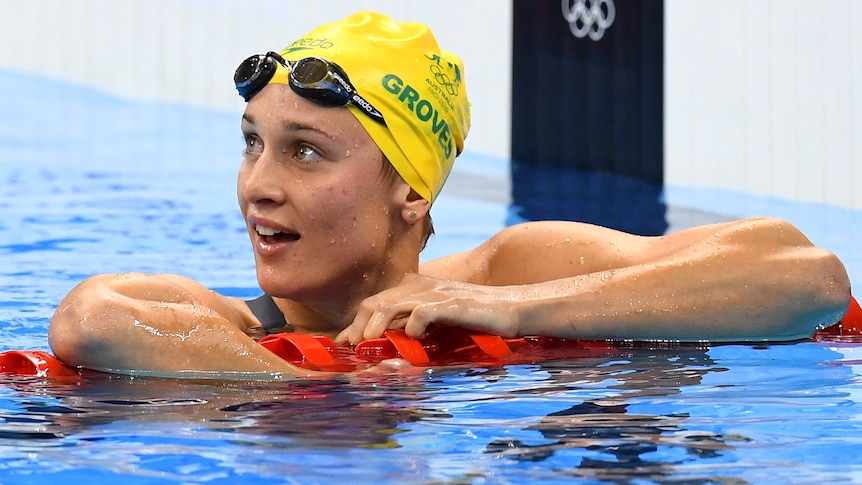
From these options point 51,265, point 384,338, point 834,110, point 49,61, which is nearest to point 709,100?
point 834,110

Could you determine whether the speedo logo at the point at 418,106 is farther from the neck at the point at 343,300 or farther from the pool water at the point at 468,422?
the pool water at the point at 468,422

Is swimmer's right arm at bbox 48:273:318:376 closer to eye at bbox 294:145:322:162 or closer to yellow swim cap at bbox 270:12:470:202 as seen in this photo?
eye at bbox 294:145:322:162

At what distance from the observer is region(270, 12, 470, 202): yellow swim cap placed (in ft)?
12.0

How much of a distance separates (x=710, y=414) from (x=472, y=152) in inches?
366

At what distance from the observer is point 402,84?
3721 millimetres

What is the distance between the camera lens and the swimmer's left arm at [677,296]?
11.7 feet

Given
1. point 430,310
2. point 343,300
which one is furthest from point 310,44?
point 430,310

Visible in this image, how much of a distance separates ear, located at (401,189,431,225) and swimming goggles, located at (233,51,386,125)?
24cm

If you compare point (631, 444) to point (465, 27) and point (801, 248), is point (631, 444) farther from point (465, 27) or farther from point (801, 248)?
point (465, 27)

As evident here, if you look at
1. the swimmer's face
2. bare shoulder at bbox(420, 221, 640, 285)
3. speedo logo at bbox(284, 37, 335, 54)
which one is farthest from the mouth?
bare shoulder at bbox(420, 221, 640, 285)

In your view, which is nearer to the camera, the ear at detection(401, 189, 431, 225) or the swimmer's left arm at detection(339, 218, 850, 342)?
the swimmer's left arm at detection(339, 218, 850, 342)

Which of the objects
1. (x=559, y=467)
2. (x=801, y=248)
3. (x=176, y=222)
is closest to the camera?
(x=559, y=467)

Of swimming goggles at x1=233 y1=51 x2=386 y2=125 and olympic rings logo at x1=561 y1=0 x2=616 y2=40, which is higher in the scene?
olympic rings logo at x1=561 y1=0 x2=616 y2=40

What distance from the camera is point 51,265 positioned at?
6.01m
